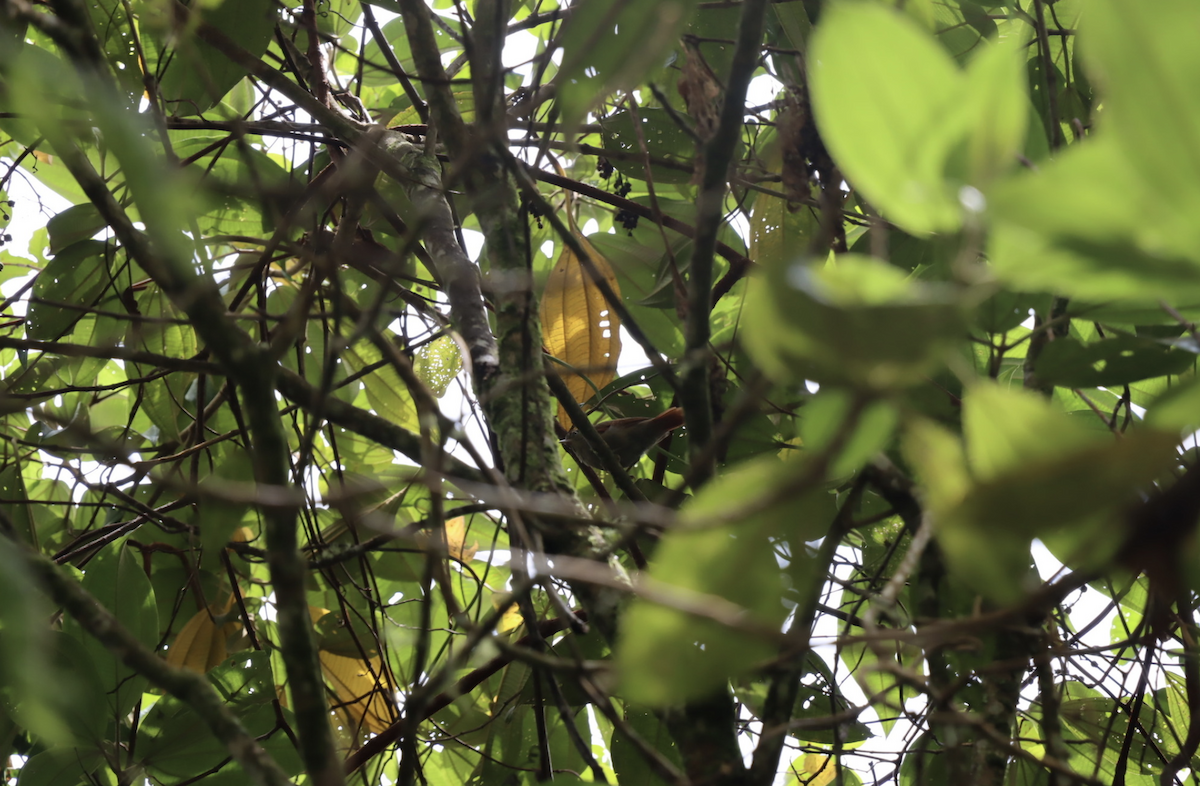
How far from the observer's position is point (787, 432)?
2.57ft

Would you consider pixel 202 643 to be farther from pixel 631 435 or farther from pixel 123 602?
pixel 631 435

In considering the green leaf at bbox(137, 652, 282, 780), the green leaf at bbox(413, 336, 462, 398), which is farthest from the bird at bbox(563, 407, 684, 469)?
the green leaf at bbox(137, 652, 282, 780)

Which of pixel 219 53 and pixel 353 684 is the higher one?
pixel 219 53

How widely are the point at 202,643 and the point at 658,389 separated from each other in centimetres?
66

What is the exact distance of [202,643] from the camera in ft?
3.37

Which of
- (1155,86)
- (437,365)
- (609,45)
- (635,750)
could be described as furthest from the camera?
(437,365)

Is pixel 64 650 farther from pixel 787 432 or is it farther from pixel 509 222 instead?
pixel 787 432

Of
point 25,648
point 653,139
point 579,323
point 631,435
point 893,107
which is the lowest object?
point 25,648

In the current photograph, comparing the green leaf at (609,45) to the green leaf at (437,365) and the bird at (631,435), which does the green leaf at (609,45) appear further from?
the green leaf at (437,365)

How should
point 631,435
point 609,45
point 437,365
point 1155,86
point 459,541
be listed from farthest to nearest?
1. point 459,541
2. point 437,365
3. point 631,435
4. point 609,45
5. point 1155,86

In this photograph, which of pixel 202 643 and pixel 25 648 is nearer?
pixel 25 648

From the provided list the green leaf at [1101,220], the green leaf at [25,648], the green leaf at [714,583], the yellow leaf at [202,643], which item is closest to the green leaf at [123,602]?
the yellow leaf at [202,643]

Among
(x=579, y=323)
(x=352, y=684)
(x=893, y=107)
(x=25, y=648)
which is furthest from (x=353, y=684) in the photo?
(x=893, y=107)

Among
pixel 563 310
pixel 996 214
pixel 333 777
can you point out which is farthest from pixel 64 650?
pixel 996 214
